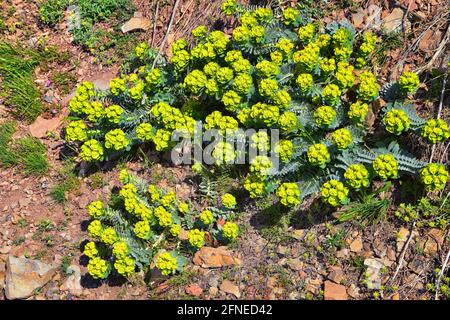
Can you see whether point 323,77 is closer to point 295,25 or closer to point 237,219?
point 295,25

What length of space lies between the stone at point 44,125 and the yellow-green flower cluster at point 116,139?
1.04 metres

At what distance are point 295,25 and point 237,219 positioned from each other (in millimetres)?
1941

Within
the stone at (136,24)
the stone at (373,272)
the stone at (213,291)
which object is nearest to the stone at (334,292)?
the stone at (373,272)

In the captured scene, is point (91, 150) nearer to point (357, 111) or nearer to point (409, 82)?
point (357, 111)

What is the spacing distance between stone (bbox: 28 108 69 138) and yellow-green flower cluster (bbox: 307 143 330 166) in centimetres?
281

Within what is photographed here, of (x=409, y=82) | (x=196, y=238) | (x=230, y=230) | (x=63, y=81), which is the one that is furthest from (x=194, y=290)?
(x=63, y=81)

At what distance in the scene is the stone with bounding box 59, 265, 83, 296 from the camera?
16.7ft

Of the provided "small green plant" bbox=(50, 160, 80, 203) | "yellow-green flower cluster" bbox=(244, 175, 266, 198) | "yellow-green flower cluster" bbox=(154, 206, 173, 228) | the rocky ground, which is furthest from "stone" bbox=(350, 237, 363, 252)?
"small green plant" bbox=(50, 160, 80, 203)

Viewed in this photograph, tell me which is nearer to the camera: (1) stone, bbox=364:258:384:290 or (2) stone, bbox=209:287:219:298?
(1) stone, bbox=364:258:384:290

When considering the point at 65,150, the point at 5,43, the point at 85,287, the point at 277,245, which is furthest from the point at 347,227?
the point at 5,43

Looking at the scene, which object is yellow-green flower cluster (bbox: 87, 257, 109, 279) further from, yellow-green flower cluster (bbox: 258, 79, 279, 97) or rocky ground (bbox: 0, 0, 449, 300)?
yellow-green flower cluster (bbox: 258, 79, 279, 97)

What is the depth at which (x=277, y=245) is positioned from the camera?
4.96m

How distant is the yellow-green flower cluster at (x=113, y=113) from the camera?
5328mm

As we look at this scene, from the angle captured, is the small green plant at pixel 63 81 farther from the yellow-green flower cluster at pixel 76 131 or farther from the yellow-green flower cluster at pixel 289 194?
the yellow-green flower cluster at pixel 289 194
